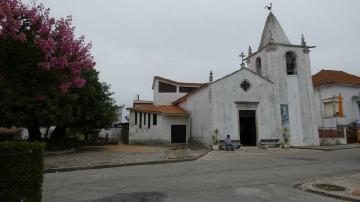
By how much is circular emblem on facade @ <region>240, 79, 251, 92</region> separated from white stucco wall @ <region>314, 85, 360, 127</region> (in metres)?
11.3

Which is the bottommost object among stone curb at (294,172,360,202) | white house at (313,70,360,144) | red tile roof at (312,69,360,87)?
stone curb at (294,172,360,202)

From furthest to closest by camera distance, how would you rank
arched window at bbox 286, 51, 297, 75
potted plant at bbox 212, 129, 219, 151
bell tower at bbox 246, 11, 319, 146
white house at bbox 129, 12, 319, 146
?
arched window at bbox 286, 51, 297, 75 → bell tower at bbox 246, 11, 319, 146 → white house at bbox 129, 12, 319, 146 → potted plant at bbox 212, 129, 219, 151

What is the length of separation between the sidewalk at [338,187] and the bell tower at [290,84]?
16521 mm

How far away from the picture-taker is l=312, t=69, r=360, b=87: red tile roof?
32.5 metres

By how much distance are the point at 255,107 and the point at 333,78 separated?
13.6 m

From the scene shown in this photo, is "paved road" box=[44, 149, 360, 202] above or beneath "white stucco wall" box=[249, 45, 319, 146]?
beneath

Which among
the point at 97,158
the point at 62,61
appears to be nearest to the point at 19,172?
the point at 62,61

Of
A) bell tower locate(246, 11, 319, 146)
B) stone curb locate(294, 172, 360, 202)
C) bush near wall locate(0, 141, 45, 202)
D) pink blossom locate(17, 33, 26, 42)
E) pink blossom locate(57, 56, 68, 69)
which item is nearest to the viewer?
bush near wall locate(0, 141, 45, 202)

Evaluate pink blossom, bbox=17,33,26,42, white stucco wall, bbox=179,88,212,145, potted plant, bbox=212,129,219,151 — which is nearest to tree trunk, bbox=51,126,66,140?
white stucco wall, bbox=179,88,212,145

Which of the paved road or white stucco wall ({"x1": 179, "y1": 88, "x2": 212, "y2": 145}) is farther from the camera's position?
white stucco wall ({"x1": 179, "y1": 88, "x2": 212, "y2": 145})

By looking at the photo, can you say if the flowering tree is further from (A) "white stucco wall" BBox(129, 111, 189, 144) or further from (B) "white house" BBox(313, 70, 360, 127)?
(B) "white house" BBox(313, 70, 360, 127)

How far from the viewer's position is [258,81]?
86.4ft

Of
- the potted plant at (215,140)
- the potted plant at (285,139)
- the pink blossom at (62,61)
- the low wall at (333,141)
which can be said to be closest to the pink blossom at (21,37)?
the pink blossom at (62,61)

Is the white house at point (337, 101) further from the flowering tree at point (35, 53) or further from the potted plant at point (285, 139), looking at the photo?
the flowering tree at point (35, 53)
